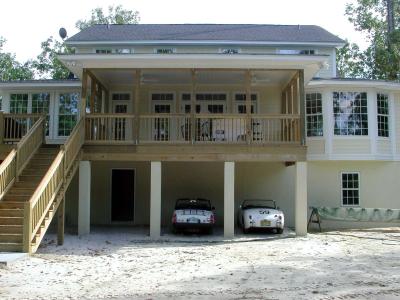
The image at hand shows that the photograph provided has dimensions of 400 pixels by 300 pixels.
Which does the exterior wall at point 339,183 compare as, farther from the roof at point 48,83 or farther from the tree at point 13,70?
the tree at point 13,70

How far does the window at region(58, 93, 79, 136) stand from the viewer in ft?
66.9

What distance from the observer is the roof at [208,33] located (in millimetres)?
23703

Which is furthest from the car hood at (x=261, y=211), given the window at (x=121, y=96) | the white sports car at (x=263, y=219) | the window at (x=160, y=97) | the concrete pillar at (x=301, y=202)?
the window at (x=121, y=96)

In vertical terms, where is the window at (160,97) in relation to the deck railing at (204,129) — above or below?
above

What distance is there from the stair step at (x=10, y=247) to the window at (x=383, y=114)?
49.0 feet

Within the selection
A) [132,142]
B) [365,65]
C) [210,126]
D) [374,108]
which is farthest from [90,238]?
[365,65]

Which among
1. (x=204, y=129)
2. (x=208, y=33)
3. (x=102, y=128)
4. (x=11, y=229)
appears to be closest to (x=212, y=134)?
(x=204, y=129)

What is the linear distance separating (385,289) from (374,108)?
12707 mm

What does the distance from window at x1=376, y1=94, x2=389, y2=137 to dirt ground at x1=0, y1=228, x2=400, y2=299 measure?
650 cm

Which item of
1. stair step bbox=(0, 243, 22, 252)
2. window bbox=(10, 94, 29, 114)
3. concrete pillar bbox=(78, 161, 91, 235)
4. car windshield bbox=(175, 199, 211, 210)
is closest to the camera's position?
stair step bbox=(0, 243, 22, 252)

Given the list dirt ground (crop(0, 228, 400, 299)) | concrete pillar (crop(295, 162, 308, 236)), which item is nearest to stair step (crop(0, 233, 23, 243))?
dirt ground (crop(0, 228, 400, 299))

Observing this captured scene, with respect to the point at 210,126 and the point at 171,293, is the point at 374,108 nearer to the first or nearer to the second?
the point at 210,126

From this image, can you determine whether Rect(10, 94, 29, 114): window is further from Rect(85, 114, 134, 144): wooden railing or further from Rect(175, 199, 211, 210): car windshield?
Rect(175, 199, 211, 210): car windshield

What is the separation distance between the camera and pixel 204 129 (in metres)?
18.5
